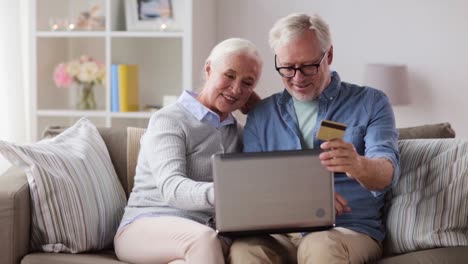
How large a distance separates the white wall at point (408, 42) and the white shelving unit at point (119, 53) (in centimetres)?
46

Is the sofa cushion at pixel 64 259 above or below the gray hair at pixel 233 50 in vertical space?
below

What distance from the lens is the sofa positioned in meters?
2.62

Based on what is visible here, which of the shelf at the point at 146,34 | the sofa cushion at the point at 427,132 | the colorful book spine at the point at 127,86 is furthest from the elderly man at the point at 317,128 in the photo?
the colorful book spine at the point at 127,86

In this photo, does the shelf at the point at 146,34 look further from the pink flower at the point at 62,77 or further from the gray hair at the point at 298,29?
the gray hair at the point at 298,29

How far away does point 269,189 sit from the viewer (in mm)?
2439

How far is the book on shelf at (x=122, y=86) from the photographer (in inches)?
176

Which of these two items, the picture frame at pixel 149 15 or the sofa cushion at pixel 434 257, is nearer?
the sofa cushion at pixel 434 257

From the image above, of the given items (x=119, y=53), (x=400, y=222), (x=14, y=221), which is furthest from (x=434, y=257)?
(x=119, y=53)

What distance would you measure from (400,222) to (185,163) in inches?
27.7

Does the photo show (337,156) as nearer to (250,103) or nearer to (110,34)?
(250,103)

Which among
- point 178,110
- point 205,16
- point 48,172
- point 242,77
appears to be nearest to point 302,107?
point 242,77

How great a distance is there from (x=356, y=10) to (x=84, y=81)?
4.85ft

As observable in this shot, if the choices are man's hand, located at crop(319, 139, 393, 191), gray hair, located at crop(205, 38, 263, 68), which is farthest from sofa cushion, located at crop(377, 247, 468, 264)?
gray hair, located at crop(205, 38, 263, 68)

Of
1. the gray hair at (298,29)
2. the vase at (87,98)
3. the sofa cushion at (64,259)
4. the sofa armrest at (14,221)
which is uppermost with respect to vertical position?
the gray hair at (298,29)
